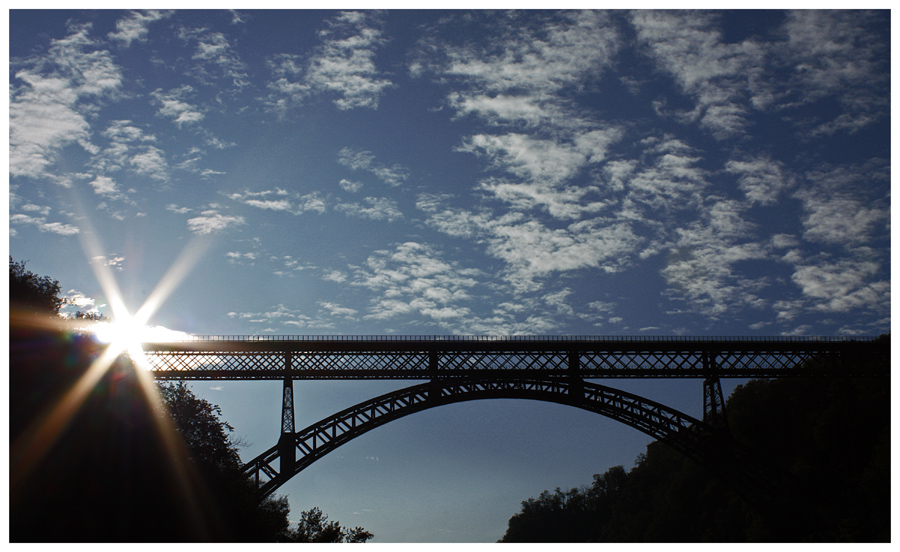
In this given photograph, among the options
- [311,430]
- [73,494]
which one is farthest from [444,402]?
[73,494]

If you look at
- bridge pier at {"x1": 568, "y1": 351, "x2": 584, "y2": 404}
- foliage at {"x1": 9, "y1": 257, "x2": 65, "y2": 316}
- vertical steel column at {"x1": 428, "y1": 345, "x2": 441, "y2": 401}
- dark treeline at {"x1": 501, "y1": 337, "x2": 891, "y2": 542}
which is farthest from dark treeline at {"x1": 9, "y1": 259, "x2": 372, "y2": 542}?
dark treeline at {"x1": 501, "y1": 337, "x2": 891, "y2": 542}

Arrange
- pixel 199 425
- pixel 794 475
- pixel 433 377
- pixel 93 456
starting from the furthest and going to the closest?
pixel 794 475
pixel 433 377
pixel 199 425
pixel 93 456

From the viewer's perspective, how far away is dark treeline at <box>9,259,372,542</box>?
26.4m

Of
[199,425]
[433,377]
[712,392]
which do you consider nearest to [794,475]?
[712,392]

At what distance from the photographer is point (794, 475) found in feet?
174

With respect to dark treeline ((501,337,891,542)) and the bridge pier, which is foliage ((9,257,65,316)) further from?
dark treeline ((501,337,891,542))

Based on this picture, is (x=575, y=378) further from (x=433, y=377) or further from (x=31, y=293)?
(x=31, y=293)

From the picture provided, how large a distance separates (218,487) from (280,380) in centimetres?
1375

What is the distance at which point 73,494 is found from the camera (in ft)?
88.2

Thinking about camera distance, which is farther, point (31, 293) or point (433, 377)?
point (433, 377)

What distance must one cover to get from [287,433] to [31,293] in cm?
1922

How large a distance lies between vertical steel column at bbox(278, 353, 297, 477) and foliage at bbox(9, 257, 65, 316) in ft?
52.1

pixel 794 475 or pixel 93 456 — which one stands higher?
pixel 93 456

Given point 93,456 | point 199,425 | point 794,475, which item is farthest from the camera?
point 794,475
